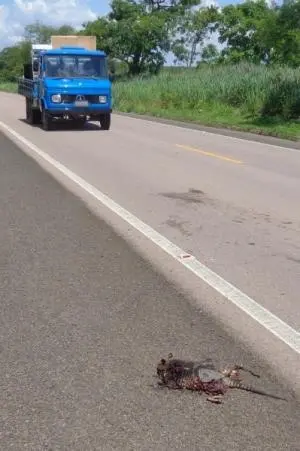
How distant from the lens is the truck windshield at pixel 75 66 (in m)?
20.5

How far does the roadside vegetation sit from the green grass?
26 mm

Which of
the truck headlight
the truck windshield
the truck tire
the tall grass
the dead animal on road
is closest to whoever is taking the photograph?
the dead animal on road

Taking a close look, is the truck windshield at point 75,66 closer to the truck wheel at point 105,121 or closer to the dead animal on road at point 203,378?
the truck wheel at point 105,121

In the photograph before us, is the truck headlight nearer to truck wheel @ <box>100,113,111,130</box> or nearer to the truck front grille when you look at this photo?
the truck front grille

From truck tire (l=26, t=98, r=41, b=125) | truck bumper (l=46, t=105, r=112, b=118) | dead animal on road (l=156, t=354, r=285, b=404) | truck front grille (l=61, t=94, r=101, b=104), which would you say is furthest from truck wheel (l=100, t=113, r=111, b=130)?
dead animal on road (l=156, t=354, r=285, b=404)

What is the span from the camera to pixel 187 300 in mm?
4996

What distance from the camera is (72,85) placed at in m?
20.2

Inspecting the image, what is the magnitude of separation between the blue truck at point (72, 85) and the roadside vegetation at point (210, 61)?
3.72 ft

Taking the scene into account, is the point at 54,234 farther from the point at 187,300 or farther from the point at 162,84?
the point at 162,84

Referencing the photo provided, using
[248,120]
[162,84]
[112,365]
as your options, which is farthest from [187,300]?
[162,84]

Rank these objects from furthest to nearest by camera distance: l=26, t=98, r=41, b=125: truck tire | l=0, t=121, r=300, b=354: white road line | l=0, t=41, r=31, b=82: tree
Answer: l=0, t=41, r=31, b=82: tree, l=26, t=98, r=41, b=125: truck tire, l=0, t=121, r=300, b=354: white road line

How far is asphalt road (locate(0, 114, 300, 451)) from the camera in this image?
10.3 feet

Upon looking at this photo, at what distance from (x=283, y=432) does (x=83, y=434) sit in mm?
973

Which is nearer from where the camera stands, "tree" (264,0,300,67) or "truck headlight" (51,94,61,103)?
"truck headlight" (51,94,61,103)
